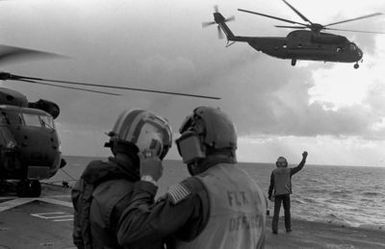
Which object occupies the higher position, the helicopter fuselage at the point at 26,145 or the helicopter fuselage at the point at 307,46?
the helicopter fuselage at the point at 307,46

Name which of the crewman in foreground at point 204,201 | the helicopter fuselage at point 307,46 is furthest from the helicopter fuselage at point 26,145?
the helicopter fuselage at point 307,46

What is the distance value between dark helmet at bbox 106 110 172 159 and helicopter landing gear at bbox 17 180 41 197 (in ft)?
44.8

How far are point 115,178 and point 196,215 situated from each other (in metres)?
0.63

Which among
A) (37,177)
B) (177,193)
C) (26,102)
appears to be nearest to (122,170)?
(177,193)

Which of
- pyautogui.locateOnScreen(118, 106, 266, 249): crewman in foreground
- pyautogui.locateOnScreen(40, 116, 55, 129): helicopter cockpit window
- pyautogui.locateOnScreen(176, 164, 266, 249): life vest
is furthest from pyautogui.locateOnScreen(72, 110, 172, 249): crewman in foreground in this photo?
pyautogui.locateOnScreen(40, 116, 55, 129): helicopter cockpit window

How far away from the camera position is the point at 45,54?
36.1 feet

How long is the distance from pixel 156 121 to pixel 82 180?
2.05 feet

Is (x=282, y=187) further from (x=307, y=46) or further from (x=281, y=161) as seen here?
(x=307, y=46)

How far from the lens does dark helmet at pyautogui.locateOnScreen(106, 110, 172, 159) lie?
9.31 feet

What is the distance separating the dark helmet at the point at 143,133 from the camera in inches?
112

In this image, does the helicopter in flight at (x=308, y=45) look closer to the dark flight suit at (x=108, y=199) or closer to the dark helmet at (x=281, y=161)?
the dark helmet at (x=281, y=161)

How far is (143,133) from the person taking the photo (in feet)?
9.44

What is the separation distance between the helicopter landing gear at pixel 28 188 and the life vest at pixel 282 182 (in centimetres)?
848

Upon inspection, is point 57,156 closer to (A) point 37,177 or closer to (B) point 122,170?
(A) point 37,177
